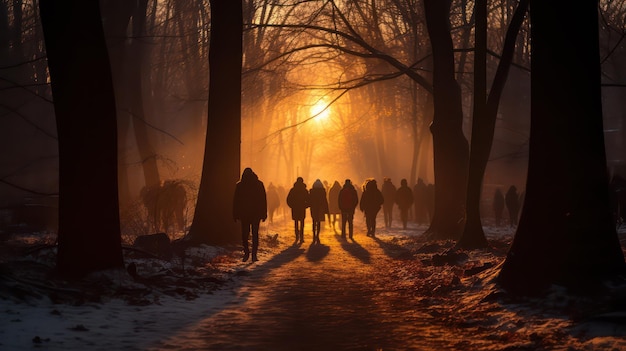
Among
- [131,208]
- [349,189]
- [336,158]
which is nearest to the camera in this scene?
[131,208]

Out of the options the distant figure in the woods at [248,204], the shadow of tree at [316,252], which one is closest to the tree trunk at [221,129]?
the distant figure in the woods at [248,204]

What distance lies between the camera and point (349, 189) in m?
24.7

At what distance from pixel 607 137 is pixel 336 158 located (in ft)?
183

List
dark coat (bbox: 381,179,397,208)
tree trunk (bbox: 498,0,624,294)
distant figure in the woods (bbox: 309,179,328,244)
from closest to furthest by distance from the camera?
tree trunk (bbox: 498,0,624,294) < distant figure in the woods (bbox: 309,179,328,244) < dark coat (bbox: 381,179,397,208)

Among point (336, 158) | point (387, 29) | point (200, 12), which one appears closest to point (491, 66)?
point (387, 29)

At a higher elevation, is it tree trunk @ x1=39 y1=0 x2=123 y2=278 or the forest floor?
tree trunk @ x1=39 y1=0 x2=123 y2=278

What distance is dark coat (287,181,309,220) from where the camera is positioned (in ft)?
71.6

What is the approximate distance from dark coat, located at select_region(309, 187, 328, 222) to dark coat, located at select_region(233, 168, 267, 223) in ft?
23.9

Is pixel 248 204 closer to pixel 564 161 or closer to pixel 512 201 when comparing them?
pixel 564 161

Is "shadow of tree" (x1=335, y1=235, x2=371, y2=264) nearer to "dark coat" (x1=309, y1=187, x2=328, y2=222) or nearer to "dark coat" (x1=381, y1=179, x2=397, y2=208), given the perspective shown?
"dark coat" (x1=309, y1=187, x2=328, y2=222)

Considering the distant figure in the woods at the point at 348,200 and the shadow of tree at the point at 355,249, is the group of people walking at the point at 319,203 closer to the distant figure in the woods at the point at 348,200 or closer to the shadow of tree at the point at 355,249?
the distant figure in the woods at the point at 348,200

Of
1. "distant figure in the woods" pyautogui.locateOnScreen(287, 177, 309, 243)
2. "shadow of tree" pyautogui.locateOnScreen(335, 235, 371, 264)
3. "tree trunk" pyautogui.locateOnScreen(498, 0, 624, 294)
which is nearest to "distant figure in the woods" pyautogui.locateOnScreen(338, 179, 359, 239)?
"shadow of tree" pyautogui.locateOnScreen(335, 235, 371, 264)

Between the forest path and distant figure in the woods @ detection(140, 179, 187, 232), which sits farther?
distant figure in the woods @ detection(140, 179, 187, 232)

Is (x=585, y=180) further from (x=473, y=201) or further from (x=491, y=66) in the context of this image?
(x=491, y=66)
